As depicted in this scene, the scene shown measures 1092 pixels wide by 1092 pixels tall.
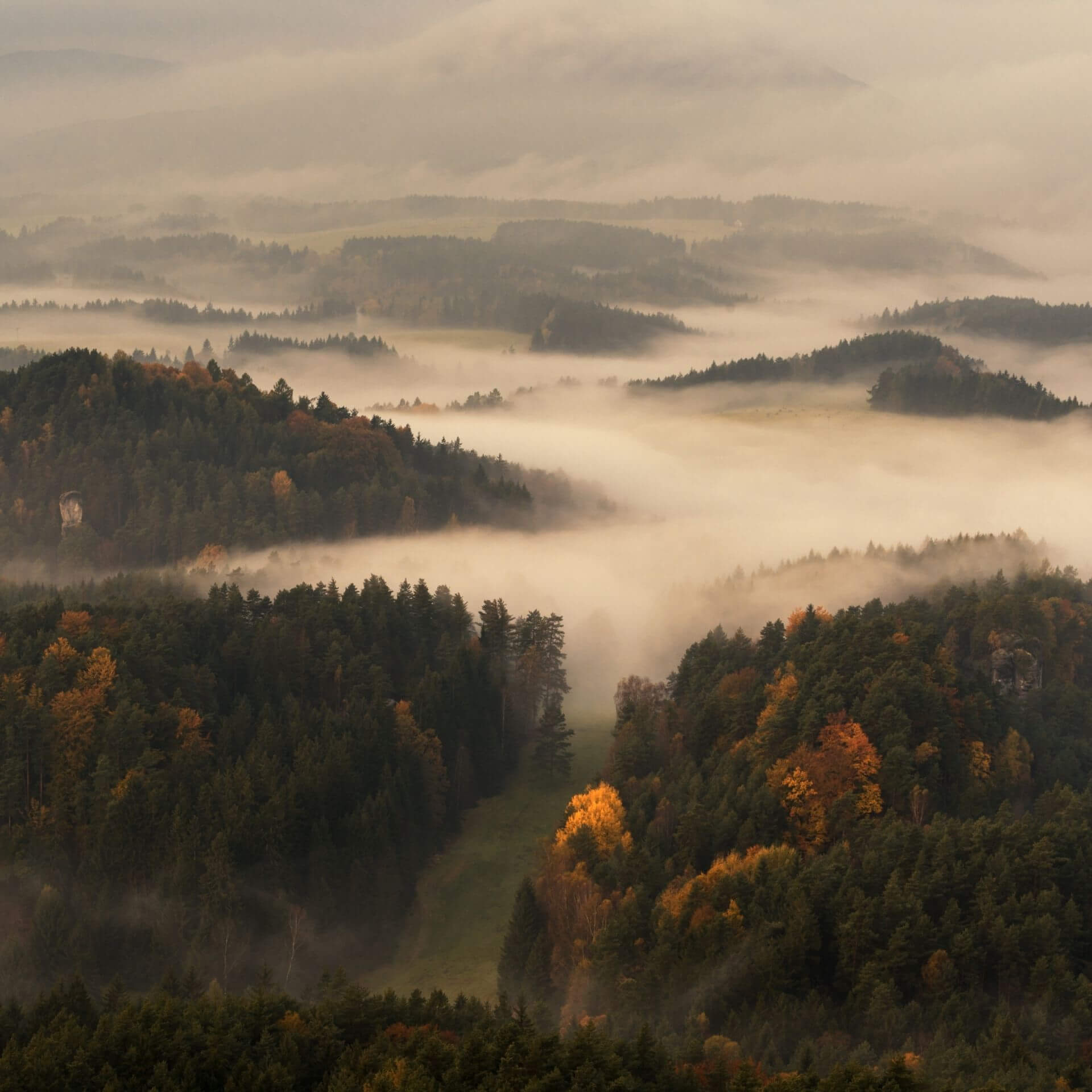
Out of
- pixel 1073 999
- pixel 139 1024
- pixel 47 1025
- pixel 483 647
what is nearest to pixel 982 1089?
pixel 1073 999

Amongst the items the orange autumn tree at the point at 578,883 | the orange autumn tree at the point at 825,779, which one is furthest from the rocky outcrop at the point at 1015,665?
the orange autumn tree at the point at 578,883

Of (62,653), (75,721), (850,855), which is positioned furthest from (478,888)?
(62,653)

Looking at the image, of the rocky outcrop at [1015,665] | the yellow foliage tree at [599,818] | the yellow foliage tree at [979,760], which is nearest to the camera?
the yellow foliage tree at [599,818]

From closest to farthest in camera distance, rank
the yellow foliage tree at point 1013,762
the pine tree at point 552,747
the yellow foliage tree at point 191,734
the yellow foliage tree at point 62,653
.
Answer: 1. the yellow foliage tree at point 1013,762
2. the yellow foliage tree at point 191,734
3. the yellow foliage tree at point 62,653
4. the pine tree at point 552,747

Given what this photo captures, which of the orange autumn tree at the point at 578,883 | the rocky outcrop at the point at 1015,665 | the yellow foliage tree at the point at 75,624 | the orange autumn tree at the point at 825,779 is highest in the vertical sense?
the yellow foliage tree at the point at 75,624

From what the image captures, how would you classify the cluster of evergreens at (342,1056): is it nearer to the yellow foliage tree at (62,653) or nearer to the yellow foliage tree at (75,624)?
the yellow foliage tree at (62,653)

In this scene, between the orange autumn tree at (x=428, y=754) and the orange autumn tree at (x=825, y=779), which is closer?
the orange autumn tree at (x=825, y=779)
